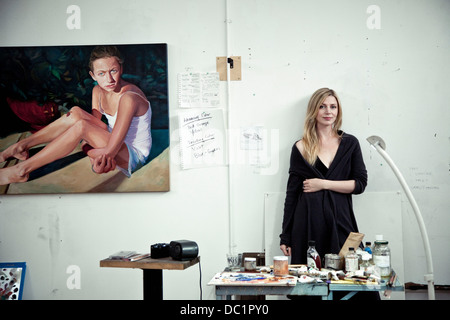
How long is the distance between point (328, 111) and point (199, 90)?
0.96m

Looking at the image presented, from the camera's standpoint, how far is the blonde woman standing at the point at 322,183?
315cm

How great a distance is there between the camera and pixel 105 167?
3.55 m

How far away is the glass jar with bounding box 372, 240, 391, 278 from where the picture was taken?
244 centimetres

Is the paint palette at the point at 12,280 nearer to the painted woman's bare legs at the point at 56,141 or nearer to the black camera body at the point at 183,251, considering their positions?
the painted woman's bare legs at the point at 56,141

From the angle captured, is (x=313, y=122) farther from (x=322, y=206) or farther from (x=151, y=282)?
(x=151, y=282)

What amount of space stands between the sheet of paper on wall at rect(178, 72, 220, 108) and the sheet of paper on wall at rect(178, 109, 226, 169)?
7 cm

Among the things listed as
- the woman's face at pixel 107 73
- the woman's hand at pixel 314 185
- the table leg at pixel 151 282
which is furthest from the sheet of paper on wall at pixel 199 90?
the table leg at pixel 151 282

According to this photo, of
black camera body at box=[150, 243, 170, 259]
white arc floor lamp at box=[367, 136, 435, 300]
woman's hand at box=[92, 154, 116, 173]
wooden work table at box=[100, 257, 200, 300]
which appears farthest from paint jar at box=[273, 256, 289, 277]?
woman's hand at box=[92, 154, 116, 173]

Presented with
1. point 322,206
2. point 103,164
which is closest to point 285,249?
point 322,206
